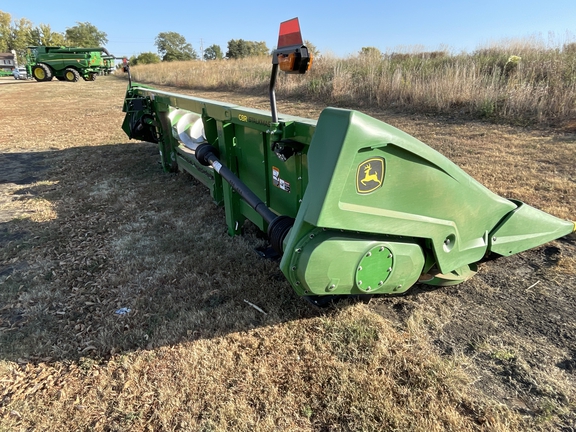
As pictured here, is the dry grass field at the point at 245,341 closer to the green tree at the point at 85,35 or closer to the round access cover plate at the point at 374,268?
the round access cover plate at the point at 374,268

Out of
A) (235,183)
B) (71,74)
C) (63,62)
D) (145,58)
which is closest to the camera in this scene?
(235,183)

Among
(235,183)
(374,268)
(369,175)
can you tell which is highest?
(369,175)

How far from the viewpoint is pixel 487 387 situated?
1.86 meters

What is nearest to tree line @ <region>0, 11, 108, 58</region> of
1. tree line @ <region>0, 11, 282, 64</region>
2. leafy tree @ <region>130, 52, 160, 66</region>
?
tree line @ <region>0, 11, 282, 64</region>

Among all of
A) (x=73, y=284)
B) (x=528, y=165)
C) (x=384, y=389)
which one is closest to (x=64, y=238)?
(x=73, y=284)

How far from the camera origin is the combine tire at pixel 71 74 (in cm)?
2592

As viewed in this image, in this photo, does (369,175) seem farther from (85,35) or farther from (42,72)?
(85,35)

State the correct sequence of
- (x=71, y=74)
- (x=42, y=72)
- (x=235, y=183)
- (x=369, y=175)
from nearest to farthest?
(x=369, y=175) < (x=235, y=183) < (x=42, y=72) < (x=71, y=74)

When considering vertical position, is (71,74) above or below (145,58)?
below

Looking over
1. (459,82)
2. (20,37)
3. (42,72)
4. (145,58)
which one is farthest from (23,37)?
(459,82)

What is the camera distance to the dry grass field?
180 cm

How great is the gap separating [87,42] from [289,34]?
86438 millimetres

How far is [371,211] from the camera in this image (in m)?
1.73

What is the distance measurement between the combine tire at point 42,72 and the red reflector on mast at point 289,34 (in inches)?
1171
